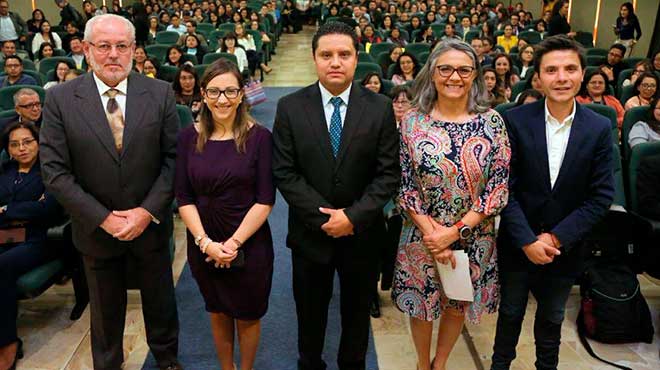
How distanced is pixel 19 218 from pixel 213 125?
1.28 meters

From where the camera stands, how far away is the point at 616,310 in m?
2.73

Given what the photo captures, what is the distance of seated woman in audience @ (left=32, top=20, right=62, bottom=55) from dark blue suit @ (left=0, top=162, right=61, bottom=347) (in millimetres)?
6960

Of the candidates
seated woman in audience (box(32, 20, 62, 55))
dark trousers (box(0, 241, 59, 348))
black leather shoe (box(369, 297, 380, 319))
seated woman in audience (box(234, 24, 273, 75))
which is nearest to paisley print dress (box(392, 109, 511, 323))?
black leather shoe (box(369, 297, 380, 319))

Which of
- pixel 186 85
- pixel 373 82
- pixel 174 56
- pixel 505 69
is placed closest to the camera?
pixel 373 82

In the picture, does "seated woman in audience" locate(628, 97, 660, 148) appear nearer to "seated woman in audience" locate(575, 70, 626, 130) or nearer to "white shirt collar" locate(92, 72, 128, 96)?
"seated woman in audience" locate(575, 70, 626, 130)

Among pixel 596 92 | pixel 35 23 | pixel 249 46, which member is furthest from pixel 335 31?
pixel 35 23

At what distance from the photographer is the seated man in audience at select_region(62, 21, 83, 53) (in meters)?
8.81

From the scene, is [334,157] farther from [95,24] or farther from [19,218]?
[19,218]

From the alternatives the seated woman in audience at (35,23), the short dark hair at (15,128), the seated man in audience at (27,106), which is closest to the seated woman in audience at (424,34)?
the seated woman in audience at (35,23)

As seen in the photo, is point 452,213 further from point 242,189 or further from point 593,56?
point 593,56

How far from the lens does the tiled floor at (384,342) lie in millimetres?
2631

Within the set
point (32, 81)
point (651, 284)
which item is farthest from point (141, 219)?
point (32, 81)

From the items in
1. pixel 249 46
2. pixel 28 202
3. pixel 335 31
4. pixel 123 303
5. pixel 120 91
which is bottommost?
pixel 123 303

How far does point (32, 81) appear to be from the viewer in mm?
5742
